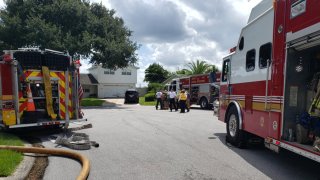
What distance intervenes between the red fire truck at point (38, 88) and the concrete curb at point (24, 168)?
2.69 meters

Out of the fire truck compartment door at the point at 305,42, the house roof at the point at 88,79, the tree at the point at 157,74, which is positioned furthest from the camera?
the tree at the point at 157,74

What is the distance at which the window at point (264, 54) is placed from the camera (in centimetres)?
691

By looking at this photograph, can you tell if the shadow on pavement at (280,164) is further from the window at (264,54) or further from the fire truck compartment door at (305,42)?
the fire truck compartment door at (305,42)

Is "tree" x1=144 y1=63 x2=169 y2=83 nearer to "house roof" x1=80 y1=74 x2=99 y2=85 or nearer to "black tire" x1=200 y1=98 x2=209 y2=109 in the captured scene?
"house roof" x1=80 y1=74 x2=99 y2=85

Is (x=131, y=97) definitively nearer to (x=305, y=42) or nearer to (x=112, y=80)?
(x=112, y=80)

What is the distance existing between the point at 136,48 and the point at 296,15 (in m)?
29.0

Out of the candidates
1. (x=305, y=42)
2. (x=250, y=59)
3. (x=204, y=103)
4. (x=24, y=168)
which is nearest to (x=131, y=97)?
(x=204, y=103)

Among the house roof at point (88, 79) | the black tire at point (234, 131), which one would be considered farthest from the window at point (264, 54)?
the house roof at point (88, 79)

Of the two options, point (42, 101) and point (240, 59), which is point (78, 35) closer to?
point (42, 101)

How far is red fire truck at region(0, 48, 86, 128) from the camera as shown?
372 inches

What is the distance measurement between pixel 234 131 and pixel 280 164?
209cm

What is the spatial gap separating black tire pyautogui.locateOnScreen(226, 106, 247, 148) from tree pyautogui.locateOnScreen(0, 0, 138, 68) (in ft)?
74.4

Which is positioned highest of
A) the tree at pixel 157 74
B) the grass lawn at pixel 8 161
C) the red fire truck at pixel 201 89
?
A: the tree at pixel 157 74

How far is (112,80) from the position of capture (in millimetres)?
63938
